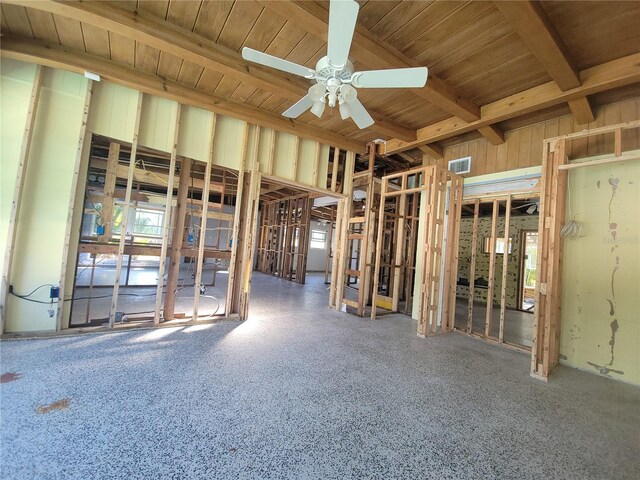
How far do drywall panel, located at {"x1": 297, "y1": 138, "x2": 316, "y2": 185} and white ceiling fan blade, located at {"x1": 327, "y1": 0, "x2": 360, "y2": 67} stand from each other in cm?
289

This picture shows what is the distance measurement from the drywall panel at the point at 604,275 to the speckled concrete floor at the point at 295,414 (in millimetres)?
311

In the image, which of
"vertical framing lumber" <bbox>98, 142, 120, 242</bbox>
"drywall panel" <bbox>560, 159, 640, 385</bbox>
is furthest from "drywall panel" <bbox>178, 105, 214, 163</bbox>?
"drywall panel" <bbox>560, 159, 640, 385</bbox>

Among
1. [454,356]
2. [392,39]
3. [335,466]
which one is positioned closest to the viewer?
[335,466]

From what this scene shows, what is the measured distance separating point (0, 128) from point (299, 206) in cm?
727

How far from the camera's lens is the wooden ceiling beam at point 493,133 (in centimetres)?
407

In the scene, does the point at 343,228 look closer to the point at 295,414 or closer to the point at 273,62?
the point at 273,62

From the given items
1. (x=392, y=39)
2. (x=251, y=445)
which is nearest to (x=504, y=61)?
(x=392, y=39)

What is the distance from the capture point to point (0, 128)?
300 cm

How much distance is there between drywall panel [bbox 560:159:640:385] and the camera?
3.02 metres

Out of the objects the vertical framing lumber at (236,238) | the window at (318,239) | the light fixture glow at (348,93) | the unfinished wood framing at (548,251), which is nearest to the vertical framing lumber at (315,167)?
the vertical framing lumber at (236,238)

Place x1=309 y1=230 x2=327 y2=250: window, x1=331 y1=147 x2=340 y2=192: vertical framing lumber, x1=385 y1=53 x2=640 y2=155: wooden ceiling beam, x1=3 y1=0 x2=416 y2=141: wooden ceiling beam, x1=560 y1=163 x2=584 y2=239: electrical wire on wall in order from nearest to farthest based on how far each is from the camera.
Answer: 1. x1=3 y1=0 x2=416 y2=141: wooden ceiling beam
2. x1=385 y1=53 x2=640 y2=155: wooden ceiling beam
3. x1=560 y1=163 x2=584 y2=239: electrical wire on wall
4. x1=331 y1=147 x2=340 y2=192: vertical framing lumber
5. x1=309 y1=230 x2=327 y2=250: window

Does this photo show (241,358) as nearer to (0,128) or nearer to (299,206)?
(0,128)

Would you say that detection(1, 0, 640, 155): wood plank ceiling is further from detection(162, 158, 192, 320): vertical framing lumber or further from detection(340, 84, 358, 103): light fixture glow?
detection(162, 158, 192, 320): vertical framing lumber

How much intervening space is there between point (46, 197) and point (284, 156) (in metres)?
3.23
